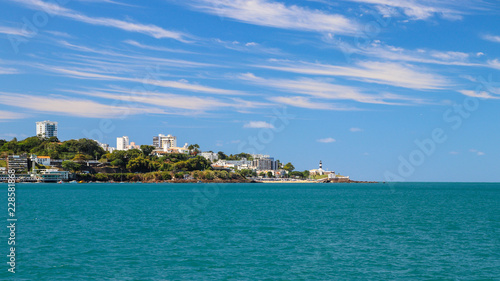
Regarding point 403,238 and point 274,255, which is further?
point 403,238

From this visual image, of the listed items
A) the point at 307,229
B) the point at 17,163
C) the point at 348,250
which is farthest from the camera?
the point at 17,163

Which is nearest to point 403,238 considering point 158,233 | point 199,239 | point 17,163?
point 199,239

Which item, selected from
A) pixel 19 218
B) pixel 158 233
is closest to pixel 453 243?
pixel 158 233

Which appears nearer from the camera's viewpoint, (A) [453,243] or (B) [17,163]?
(A) [453,243]

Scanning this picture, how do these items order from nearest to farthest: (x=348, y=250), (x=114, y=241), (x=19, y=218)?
1. (x=348, y=250)
2. (x=114, y=241)
3. (x=19, y=218)

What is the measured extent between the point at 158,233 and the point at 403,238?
59.9 ft

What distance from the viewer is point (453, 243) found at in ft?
108

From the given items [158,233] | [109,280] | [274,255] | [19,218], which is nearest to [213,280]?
[109,280]

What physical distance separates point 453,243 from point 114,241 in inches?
907

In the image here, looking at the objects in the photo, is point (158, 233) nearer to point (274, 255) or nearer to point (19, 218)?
point (274, 255)

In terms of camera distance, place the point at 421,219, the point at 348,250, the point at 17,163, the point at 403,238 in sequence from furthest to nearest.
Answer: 1. the point at 17,163
2. the point at 421,219
3. the point at 403,238
4. the point at 348,250

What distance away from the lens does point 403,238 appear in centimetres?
3494

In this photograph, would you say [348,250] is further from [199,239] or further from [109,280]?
[109,280]

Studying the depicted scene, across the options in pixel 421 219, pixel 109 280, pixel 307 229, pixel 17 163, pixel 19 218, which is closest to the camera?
pixel 109 280
